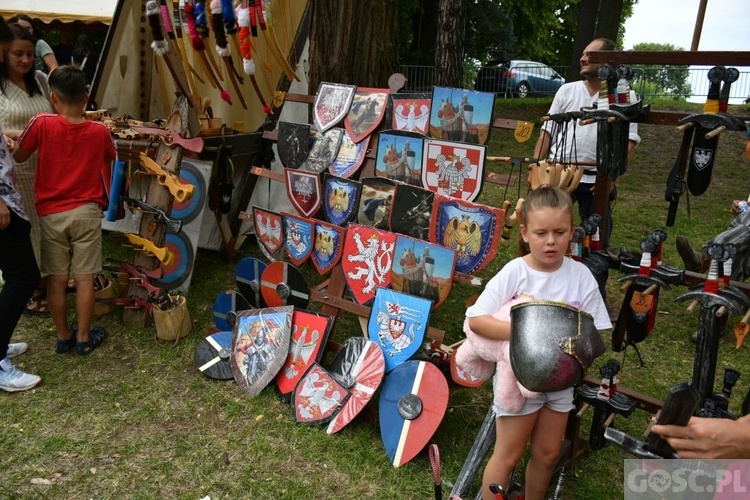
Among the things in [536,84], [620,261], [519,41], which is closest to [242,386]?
[620,261]

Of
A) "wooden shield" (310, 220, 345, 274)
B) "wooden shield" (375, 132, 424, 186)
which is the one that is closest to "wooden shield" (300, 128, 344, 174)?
"wooden shield" (375, 132, 424, 186)

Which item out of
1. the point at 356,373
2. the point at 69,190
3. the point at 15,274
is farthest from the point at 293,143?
the point at 15,274

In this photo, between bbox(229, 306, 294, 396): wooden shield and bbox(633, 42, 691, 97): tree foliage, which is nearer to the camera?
bbox(229, 306, 294, 396): wooden shield

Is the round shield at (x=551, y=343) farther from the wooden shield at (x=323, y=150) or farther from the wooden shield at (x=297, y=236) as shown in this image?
the wooden shield at (x=323, y=150)

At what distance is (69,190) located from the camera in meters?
3.50

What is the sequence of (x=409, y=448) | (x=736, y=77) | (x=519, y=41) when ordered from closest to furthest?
1. (x=736, y=77)
2. (x=409, y=448)
3. (x=519, y=41)

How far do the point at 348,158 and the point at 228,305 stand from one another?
116cm

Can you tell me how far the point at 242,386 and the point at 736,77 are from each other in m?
2.67

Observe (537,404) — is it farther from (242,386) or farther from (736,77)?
(242,386)

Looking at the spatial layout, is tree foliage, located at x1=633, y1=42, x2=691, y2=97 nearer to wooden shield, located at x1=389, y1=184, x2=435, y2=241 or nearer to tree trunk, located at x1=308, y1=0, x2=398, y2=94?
tree trunk, located at x1=308, y1=0, x2=398, y2=94

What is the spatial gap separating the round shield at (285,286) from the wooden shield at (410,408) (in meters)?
0.86

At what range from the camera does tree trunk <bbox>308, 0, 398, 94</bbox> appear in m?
4.54

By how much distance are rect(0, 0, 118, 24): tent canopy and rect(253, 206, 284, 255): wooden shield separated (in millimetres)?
6470

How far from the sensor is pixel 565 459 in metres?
2.51
